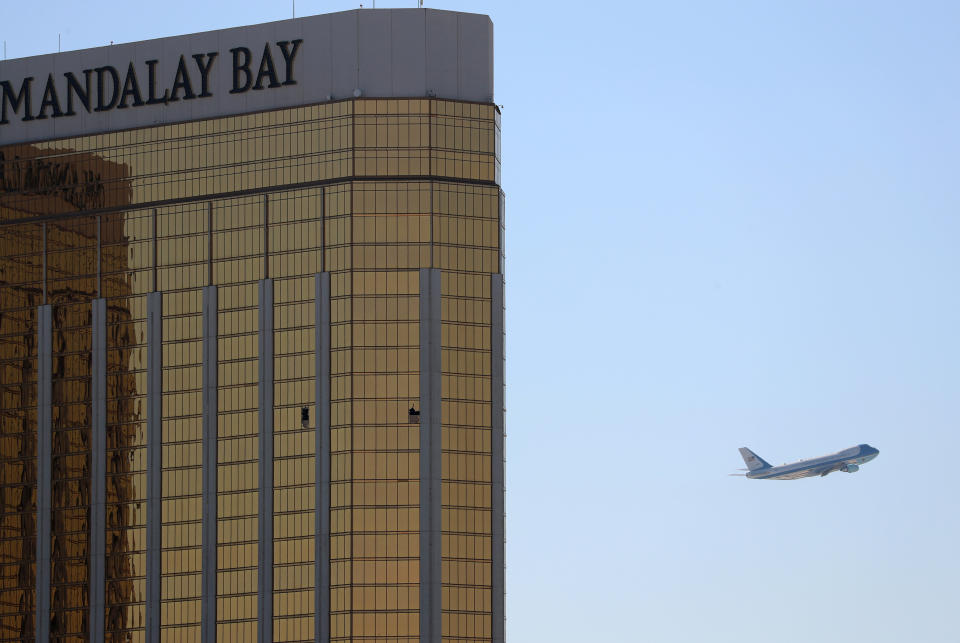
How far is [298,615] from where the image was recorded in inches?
7510

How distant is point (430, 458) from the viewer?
190250mm

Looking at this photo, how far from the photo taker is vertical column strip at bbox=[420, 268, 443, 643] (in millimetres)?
187125

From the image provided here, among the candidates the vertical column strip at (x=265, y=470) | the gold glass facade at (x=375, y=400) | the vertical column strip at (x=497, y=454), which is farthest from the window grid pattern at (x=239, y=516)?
the vertical column strip at (x=497, y=454)

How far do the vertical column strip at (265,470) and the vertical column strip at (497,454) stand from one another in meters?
22.7

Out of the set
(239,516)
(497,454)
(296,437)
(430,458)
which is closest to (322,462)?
(296,437)

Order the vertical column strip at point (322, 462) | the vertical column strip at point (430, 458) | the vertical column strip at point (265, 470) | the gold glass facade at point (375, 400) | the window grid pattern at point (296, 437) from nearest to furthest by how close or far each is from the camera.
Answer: the vertical column strip at point (430, 458) < the gold glass facade at point (375, 400) < the vertical column strip at point (322, 462) < the window grid pattern at point (296, 437) < the vertical column strip at point (265, 470)

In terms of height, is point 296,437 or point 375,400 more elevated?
point 375,400

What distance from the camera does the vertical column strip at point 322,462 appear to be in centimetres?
18938

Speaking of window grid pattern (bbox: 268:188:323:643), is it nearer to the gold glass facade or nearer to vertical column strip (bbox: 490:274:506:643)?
the gold glass facade

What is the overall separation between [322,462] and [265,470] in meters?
6.66

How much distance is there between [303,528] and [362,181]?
35987mm

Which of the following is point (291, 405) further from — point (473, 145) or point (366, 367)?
point (473, 145)

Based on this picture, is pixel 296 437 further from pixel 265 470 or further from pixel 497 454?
pixel 497 454

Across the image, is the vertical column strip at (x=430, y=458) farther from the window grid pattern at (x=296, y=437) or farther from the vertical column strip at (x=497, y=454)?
the window grid pattern at (x=296, y=437)
